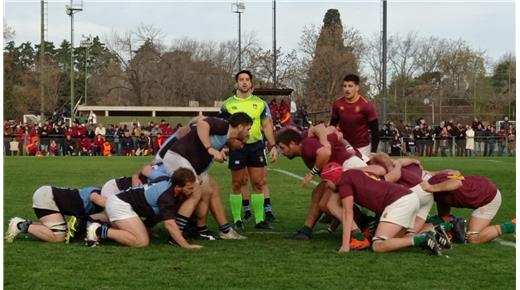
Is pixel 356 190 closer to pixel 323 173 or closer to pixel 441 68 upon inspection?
pixel 323 173

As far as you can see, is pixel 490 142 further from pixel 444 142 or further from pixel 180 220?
pixel 180 220

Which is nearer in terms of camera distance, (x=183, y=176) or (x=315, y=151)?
(x=183, y=176)

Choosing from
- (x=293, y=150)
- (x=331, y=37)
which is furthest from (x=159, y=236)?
(x=331, y=37)

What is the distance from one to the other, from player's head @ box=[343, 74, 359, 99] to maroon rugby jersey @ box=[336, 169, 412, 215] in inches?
87.0

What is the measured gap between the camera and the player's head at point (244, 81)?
920 cm

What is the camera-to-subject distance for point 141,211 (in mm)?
7305

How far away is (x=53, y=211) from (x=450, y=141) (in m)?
27.7

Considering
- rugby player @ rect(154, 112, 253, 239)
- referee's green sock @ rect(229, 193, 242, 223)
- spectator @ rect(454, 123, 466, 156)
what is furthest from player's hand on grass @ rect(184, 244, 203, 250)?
spectator @ rect(454, 123, 466, 156)

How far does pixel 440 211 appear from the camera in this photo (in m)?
7.90

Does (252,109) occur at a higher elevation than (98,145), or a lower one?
higher

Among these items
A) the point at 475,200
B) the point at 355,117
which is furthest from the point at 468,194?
the point at 355,117

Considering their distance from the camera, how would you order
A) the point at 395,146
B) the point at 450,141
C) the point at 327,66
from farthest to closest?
1. the point at 327,66
2. the point at 450,141
3. the point at 395,146

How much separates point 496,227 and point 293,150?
2.19 metres

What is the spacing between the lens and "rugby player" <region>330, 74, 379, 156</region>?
948cm
